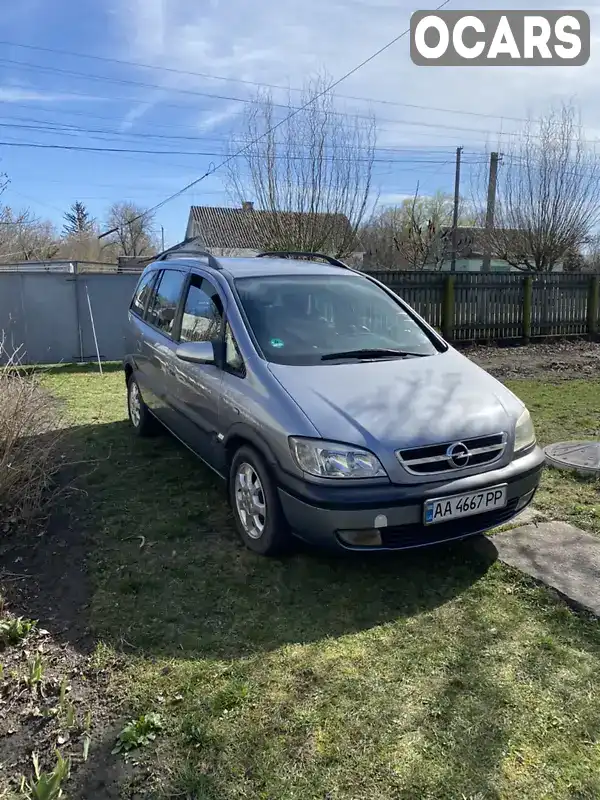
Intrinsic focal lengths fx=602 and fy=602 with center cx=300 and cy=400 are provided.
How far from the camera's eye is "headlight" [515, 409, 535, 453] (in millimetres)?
3529

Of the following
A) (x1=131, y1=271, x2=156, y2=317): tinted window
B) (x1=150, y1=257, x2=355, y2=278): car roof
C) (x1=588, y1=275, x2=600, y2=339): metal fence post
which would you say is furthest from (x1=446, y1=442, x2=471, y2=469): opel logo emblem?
(x1=588, y1=275, x2=600, y2=339): metal fence post

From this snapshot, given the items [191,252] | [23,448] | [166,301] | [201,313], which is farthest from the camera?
[191,252]

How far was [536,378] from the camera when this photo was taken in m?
9.77

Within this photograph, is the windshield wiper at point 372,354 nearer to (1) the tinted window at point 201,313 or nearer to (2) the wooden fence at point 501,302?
(1) the tinted window at point 201,313

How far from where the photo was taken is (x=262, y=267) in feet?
15.5

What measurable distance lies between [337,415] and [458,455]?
0.68 meters

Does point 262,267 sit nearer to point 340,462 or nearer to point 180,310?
point 180,310

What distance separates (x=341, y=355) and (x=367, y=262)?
109ft

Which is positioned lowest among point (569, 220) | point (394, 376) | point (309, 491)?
point (309, 491)

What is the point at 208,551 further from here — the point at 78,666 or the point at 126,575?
the point at 78,666

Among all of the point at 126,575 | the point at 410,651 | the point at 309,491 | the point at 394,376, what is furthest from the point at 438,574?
the point at 126,575

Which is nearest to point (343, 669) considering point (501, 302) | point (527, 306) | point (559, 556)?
point (559, 556)

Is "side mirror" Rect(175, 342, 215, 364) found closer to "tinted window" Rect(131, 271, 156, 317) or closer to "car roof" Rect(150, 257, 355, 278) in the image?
"car roof" Rect(150, 257, 355, 278)

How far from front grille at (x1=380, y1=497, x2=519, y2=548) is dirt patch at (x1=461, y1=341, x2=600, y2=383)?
267 inches
